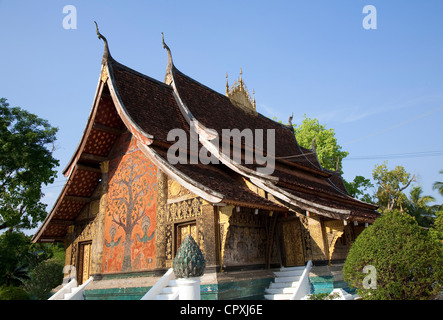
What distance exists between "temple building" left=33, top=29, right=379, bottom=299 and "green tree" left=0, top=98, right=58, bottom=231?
25.7 ft

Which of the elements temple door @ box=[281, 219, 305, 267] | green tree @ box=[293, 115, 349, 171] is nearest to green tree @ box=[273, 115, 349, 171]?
green tree @ box=[293, 115, 349, 171]

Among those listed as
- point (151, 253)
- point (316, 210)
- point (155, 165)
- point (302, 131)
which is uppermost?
point (302, 131)

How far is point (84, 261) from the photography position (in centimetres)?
1216

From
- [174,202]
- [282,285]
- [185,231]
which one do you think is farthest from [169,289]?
[282,285]

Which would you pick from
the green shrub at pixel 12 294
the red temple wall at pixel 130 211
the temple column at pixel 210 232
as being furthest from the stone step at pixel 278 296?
the green shrub at pixel 12 294

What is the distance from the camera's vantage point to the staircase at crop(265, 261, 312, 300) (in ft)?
28.5

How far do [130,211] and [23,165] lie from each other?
12.0 m

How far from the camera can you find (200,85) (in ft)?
46.8

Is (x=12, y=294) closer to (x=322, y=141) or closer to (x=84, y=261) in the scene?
(x=84, y=261)

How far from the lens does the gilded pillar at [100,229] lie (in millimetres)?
10742
